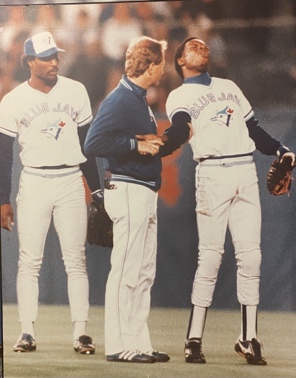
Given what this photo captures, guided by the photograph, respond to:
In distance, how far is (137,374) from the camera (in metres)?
3.66

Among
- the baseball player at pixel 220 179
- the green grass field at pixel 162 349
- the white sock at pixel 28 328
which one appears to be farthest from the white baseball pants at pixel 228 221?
the white sock at pixel 28 328

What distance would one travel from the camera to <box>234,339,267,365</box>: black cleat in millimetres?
3627

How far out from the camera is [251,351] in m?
3.63

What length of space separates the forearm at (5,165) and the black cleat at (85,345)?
0.88m

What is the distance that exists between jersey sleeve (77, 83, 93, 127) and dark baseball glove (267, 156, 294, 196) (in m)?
1.04

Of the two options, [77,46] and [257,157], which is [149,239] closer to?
[257,157]

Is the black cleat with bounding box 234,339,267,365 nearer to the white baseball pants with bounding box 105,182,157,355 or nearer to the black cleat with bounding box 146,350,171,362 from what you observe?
the black cleat with bounding box 146,350,171,362

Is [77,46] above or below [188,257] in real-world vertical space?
above

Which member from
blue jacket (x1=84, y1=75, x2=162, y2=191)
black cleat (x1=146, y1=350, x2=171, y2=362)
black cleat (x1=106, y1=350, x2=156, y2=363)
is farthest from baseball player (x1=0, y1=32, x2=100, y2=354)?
black cleat (x1=146, y1=350, x2=171, y2=362)

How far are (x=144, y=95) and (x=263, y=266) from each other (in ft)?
3.72

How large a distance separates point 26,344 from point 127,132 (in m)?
1.31

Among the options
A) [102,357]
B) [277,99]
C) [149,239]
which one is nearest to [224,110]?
[277,99]

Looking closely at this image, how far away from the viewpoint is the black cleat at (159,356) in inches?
145

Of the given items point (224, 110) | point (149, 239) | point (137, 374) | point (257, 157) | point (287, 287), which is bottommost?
point (137, 374)
